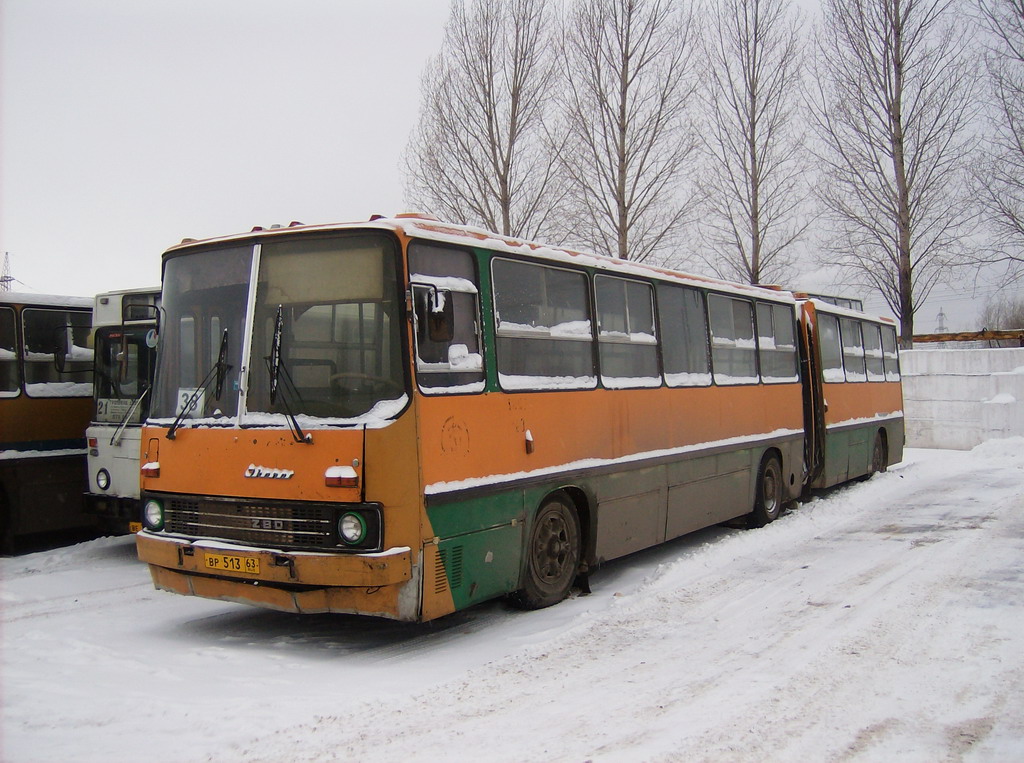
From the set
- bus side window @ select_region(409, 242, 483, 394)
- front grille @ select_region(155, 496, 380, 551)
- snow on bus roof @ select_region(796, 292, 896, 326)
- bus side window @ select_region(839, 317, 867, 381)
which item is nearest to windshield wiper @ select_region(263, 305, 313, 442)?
front grille @ select_region(155, 496, 380, 551)

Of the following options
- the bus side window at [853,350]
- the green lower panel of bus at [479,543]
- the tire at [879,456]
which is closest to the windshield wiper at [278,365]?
the green lower panel of bus at [479,543]

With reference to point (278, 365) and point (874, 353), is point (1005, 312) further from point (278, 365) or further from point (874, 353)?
point (278, 365)

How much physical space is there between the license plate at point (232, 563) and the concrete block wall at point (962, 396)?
20223 millimetres

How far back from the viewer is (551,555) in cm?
771

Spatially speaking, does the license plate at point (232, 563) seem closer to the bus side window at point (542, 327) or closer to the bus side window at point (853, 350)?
the bus side window at point (542, 327)

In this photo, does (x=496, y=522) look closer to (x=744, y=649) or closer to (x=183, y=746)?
(x=744, y=649)

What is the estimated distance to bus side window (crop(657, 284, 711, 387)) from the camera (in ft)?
32.2

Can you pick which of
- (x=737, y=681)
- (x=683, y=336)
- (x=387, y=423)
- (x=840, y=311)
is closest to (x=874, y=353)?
(x=840, y=311)

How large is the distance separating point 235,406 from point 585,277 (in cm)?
352

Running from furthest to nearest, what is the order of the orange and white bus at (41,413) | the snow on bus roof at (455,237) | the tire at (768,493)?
1. the tire at (768,493)
2. the orange and white bus at (41,413)
3. the snow on bus roof at (455,237)

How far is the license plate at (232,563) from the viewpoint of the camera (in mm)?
6133

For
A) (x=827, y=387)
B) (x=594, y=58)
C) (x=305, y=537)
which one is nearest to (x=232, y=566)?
(x=305, y=537)

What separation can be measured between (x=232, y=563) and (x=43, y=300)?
629 centimetres

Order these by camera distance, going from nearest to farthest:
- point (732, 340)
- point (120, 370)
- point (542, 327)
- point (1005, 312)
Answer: point (542, 327), point (120, 370), point (732, 340), point (1005, 312)
